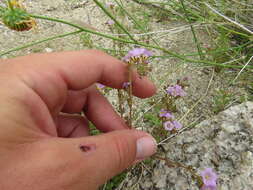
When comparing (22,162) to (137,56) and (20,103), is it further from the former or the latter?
(137,56)

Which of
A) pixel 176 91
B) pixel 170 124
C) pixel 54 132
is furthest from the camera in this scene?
pixel 176 91

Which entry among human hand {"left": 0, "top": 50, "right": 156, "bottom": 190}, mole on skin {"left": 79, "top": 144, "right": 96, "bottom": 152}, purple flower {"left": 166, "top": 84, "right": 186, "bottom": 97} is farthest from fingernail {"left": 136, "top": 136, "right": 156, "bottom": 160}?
purple flower {"left": 166, "top": 84, "right": 186, "bottom": 97}

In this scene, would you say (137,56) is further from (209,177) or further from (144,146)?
(209,177)

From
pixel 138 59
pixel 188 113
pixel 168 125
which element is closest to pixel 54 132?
pixel 138 59

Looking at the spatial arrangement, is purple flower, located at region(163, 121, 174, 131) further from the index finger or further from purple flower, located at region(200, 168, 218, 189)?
purple flower, located at region(200, 168, 218, 189)

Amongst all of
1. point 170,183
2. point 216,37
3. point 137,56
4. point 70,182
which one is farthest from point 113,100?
point 70,182

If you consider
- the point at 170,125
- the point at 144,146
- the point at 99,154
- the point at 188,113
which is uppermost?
the point at 99,154

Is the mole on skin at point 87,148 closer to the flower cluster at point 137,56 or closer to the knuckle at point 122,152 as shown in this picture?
the knuckle at point 122,152
